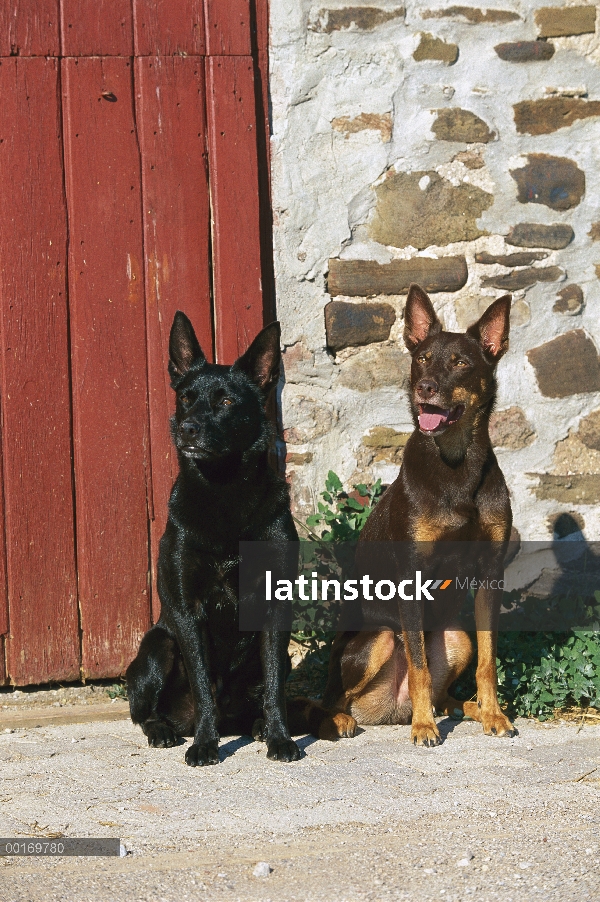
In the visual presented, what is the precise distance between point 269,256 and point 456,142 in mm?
984

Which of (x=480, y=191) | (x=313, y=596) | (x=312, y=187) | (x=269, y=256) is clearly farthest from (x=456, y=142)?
(x=313, y=596)

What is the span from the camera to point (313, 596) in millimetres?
4402

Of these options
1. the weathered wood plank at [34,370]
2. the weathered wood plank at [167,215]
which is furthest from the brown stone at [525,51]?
the weathered wood plank at [34,370]

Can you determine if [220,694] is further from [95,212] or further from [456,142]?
[456,142]

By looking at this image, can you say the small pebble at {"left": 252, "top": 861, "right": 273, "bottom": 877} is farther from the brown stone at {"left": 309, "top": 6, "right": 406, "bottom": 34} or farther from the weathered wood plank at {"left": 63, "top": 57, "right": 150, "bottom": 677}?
the brown stone at {"left": 309, "top": 6, "right": 406, "bottom": 34}

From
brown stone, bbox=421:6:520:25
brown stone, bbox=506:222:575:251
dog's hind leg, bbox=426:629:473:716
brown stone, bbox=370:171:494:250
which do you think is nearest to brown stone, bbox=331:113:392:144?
brown stone, bbox=370:171:494:250

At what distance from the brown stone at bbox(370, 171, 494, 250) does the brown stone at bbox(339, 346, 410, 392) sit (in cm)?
50

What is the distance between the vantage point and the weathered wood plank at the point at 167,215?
4.30 meters

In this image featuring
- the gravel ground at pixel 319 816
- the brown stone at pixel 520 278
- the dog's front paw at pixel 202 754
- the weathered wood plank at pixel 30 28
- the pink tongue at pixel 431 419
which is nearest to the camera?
the gravel ground at pixel 319 816

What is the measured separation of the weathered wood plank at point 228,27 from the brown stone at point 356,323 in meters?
1.17

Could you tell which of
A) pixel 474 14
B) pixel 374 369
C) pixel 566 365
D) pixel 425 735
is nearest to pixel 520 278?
pixel 566 365

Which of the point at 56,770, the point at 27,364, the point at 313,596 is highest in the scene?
the point at 27,364

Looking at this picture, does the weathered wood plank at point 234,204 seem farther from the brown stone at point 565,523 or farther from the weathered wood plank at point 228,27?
the brown stone at point 565,523

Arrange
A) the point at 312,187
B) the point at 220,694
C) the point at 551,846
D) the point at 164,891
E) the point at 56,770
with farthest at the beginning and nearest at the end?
the point at 312,187, the point at 220,694, the point at 56,770, the point at 551,846, the point at 164,891
